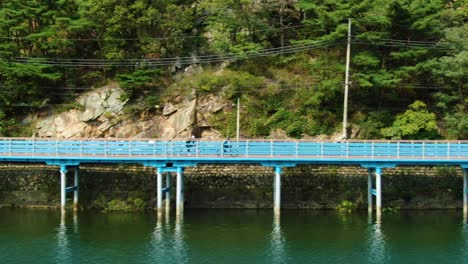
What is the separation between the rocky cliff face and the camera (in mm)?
36750

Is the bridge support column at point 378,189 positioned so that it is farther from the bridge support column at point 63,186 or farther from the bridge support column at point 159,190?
the bridge support column at point 63,186

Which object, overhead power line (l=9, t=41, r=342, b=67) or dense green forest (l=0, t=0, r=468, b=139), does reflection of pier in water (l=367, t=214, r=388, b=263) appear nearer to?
dense green forest (l=0, t=0, r=468, b=139)

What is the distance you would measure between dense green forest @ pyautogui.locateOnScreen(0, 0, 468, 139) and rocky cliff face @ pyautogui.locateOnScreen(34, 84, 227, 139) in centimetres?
96

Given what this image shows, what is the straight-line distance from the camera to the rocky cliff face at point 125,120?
3675cm

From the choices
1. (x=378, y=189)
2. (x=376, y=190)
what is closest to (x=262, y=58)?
(x=376, y=190)

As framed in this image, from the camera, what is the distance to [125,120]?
123 feet

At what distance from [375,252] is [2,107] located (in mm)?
26836

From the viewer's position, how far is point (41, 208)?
3228 cm

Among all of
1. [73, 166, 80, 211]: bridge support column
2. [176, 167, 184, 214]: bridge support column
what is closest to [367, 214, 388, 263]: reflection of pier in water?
[176, 167, 184, 214]: bridge support column

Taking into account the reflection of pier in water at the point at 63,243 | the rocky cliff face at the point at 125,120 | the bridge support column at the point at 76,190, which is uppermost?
the rocky cliff face at the point at 125,120

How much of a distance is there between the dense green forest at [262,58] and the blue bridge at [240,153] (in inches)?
211

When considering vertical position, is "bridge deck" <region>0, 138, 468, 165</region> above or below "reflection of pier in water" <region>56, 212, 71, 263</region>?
above

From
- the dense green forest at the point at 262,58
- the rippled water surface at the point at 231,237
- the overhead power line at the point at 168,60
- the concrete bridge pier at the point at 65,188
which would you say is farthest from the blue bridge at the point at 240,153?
the overhead power line at the point at 168,60

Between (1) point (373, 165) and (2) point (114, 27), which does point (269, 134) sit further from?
(2) point (114, 27)
